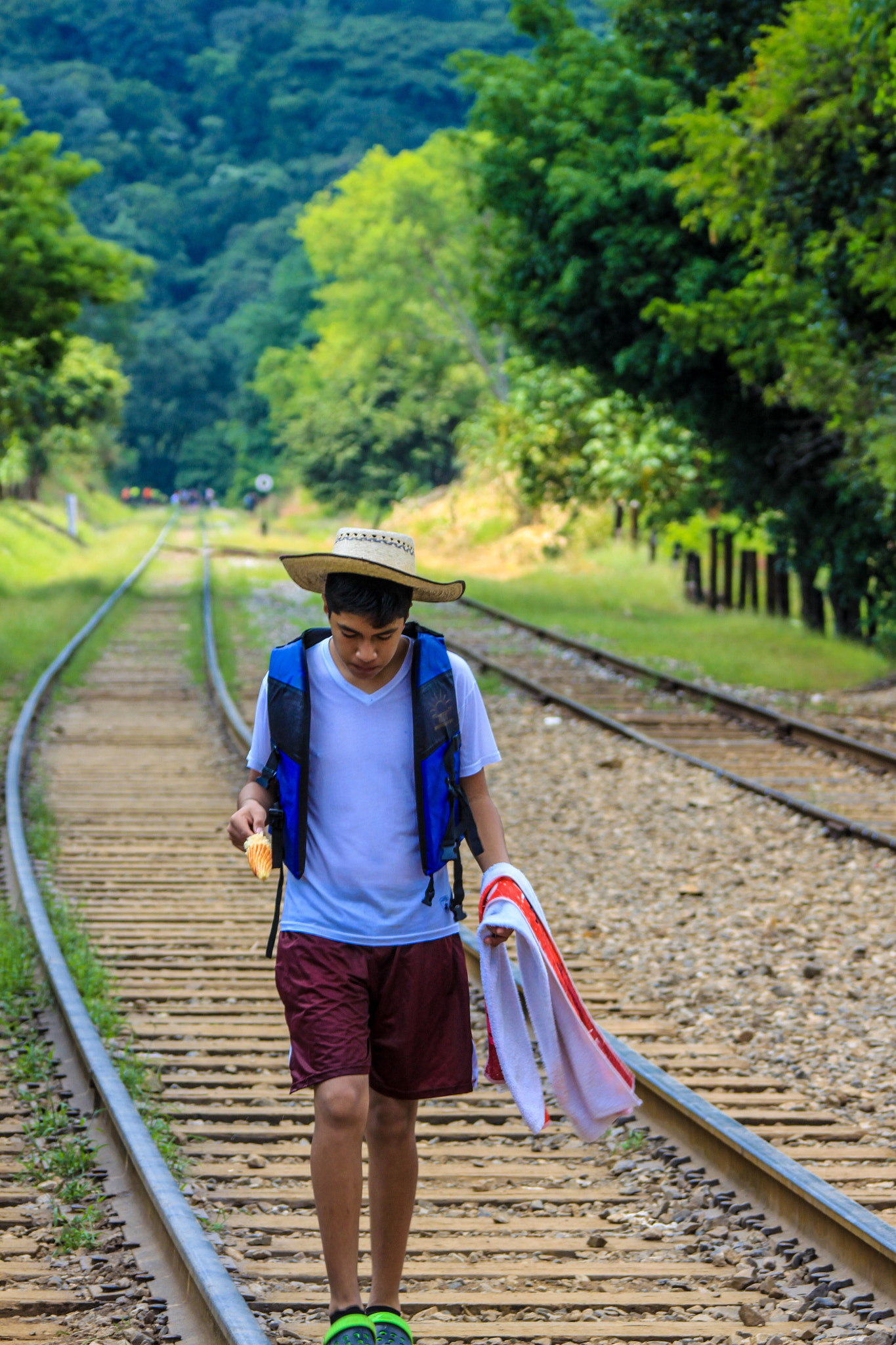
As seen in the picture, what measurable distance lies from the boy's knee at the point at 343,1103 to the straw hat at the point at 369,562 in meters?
0.99

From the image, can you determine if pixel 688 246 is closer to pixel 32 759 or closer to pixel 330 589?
pixel 32 759

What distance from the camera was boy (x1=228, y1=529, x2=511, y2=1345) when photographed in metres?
3.19

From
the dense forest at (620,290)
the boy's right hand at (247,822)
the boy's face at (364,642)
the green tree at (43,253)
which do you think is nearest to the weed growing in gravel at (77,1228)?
the boy's right hand at (247,822)

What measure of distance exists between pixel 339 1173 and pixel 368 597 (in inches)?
45.7

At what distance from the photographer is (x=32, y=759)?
1212 centimetres

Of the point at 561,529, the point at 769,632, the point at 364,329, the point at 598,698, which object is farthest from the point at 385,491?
the point at 598,698

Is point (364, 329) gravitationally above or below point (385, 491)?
above

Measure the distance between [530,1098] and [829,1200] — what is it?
120cm

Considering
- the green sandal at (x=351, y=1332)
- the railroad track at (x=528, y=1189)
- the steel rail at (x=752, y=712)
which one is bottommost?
the railroad track at (x=528, y=1189)

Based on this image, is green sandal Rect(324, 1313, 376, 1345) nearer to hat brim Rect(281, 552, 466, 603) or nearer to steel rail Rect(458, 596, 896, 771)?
hat brim Rect(281, 552, 466, 603)

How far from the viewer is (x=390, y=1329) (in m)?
3.21

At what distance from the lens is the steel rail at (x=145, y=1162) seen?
3.32 metres

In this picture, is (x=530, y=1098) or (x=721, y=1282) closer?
(x=530, y=1098)

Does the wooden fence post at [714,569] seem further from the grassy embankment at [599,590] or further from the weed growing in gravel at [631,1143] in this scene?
the weed growing in gravel at [631,1143]
